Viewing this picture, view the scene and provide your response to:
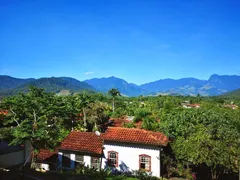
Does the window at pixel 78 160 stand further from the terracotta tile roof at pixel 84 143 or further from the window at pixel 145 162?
the window at pixel 145 162

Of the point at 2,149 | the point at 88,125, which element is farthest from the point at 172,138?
the point at 88,125

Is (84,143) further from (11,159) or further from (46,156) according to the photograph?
(11,159)

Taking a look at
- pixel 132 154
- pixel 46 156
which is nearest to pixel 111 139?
pixel 132 154

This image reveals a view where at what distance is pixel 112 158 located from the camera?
22328 millimetres

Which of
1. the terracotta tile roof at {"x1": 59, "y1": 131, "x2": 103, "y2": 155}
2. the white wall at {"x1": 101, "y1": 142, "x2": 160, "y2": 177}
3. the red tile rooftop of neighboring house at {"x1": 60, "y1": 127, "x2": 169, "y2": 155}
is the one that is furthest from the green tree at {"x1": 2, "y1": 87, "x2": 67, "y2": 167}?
the white wall at {"x1": 101, "y1": 142, "x2": 160, "y2": 177}

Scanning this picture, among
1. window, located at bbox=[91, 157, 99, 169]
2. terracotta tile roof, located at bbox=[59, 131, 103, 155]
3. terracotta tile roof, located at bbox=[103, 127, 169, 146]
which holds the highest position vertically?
terracotta tile roof, located at bbox=[103, 127, 169, 146]

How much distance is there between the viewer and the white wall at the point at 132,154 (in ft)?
69.0

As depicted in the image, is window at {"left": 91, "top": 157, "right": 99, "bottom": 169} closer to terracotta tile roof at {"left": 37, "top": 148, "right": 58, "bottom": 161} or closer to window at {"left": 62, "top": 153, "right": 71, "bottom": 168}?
window at {"left": 62, "top": 153, "right": 71, "bottom": 168}

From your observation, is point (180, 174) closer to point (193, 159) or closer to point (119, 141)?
point (193, 159)

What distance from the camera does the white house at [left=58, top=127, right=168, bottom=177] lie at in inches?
834

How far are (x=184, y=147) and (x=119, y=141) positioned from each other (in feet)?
18.6

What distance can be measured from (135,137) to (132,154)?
4.99ft

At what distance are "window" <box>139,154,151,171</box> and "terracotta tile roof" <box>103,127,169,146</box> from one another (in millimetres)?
1400

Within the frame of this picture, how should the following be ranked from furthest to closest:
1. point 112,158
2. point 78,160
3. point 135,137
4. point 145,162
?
1. point 78,160
2. point 112,158
3. point 135,137
4. point 145,162
